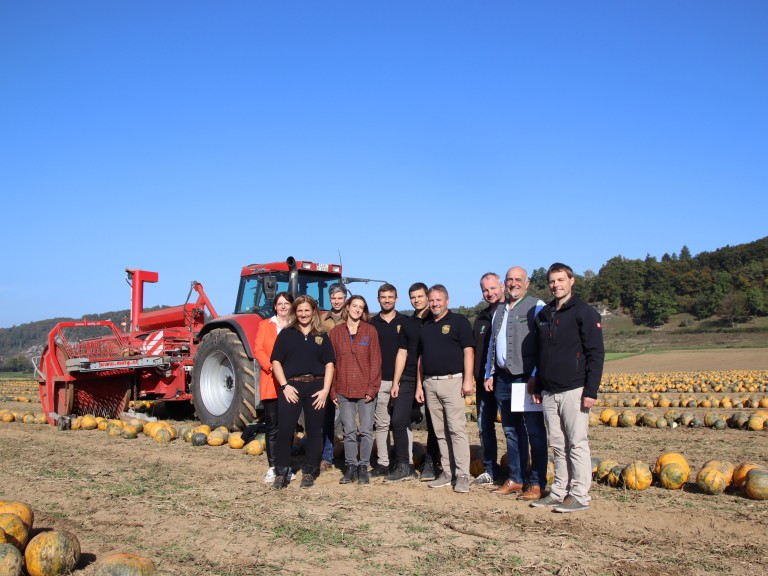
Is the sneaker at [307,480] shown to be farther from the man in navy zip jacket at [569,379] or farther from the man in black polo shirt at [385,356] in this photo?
the man in navy zip jacket at [569,379]

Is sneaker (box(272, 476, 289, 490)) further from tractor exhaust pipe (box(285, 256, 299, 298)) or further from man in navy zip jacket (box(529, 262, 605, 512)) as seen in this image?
tractor exhaust pipe (box(285, 256, 299, 298))

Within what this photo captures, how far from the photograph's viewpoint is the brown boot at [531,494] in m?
5.80

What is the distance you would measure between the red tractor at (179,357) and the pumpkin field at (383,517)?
4.10 feet

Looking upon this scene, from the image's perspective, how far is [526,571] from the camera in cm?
398

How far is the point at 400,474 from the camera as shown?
670 cm

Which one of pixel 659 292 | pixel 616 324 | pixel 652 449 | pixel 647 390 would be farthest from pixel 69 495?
pixel 659 292

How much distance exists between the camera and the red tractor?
964cm

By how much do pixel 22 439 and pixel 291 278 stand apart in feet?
15.6

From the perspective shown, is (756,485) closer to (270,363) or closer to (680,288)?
(270,363)

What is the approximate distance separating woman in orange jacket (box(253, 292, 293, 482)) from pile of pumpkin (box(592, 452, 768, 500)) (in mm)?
3258

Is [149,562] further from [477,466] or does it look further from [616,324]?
[616,324]

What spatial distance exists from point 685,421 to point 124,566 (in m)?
9.29

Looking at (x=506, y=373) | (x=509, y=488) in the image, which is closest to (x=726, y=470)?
(x=509, y=488)

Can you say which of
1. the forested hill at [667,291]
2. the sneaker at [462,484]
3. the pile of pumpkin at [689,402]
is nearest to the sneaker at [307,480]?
the sneaker at [462,484]
